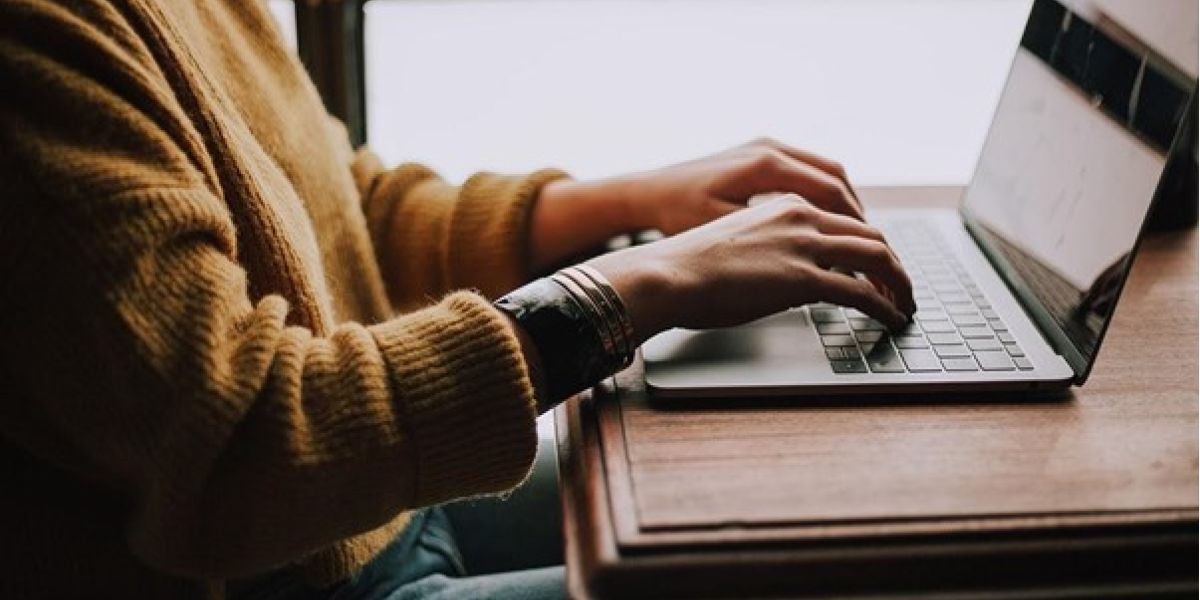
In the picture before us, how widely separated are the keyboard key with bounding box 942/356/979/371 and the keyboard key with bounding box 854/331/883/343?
0.05 m

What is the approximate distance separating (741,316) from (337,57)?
1.05 m

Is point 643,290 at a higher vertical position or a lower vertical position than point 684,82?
higher

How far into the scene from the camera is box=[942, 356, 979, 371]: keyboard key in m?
0.74

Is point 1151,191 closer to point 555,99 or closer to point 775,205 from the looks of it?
point 775,205

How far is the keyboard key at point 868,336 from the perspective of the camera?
78cm

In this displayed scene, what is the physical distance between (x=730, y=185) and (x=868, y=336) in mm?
209

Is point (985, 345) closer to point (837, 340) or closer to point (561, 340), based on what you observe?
point (837, 340)

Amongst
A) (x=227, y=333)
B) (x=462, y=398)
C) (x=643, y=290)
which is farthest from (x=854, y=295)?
(x=227, y=333)

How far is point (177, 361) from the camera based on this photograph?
595 millimetres

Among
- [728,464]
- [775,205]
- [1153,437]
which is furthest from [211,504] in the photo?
[1153,437]

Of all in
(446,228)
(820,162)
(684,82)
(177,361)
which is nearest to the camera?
(177,361)

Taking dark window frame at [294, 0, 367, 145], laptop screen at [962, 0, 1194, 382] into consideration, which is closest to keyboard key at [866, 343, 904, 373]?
laptop screen at [962, 0, 1194, 382]

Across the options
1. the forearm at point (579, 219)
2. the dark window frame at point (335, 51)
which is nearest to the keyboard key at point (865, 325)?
the forearm at point (579, 219)

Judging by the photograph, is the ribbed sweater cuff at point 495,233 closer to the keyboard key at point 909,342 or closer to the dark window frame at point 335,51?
the keyboard key at point 909,342
